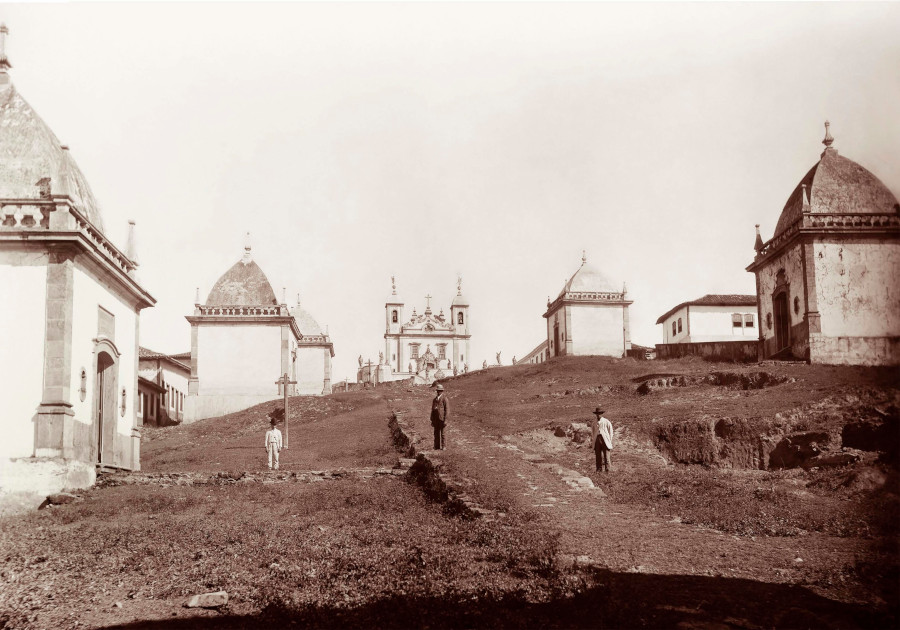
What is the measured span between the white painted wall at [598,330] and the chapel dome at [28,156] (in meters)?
31.3

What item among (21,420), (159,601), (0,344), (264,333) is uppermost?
(264,333)

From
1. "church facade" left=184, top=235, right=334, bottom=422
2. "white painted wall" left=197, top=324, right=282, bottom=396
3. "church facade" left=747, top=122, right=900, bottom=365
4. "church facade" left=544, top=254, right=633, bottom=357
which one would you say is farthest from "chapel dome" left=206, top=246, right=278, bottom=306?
"church facade" left=747, top=122, right=900, bottom=365

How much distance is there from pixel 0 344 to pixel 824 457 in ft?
51.9

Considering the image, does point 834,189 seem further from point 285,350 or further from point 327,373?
point 327,373

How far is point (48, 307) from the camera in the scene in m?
15.4

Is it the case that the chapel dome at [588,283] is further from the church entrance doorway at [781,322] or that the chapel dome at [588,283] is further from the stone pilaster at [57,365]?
Result: the stone pilaster at [57,365]

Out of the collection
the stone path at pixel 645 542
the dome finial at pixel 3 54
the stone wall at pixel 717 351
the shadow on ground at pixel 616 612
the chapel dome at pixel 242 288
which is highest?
the dome finial at pixel 3 54

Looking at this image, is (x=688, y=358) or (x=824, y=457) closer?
(x=824, y=457)

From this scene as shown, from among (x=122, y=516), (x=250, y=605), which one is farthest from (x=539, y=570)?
(x=122, y=516)

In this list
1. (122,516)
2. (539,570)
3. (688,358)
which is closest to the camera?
(539,570)

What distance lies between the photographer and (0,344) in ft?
50.0

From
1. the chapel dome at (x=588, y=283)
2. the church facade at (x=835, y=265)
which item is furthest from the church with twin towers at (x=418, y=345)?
the church facade at (x=835, y=265)

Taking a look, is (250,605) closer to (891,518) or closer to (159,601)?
(159,601)

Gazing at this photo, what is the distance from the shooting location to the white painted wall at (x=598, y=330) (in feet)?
151
